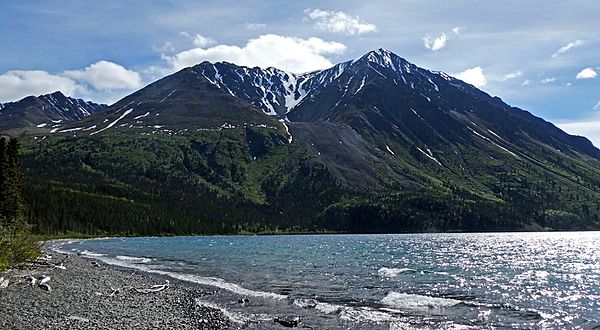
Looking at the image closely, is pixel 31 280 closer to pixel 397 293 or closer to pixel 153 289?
pixel 153 289

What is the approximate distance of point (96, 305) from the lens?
35.9m

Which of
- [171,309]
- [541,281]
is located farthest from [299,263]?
[171,309]

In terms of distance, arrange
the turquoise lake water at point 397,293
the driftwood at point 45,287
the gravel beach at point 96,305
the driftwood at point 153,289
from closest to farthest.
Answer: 1. the gravel beach at point 96,305
2. the turquoise lake water at point 397,293
3. the driftwood at point 45,287
4. the driftwood at point 153,289

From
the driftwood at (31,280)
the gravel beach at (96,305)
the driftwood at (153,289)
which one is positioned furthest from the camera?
the driftwood at (153,289)

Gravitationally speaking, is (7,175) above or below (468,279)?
above

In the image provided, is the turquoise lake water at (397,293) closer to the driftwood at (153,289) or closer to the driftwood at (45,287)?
the driftwood at (153,289)

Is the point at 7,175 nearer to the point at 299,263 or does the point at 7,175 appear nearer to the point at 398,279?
the point at 299,263

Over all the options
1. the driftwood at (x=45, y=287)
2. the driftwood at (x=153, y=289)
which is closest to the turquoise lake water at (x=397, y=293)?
the driftwood at (x=153, y=289)

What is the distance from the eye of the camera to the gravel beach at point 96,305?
28956mm

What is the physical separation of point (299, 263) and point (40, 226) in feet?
346

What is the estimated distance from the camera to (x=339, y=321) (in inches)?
1399

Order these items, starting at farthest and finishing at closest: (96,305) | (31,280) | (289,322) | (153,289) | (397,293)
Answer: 1. (397,293)
2. (153,289)
3. (31,280)
4. (96,305)
5. (289,322)

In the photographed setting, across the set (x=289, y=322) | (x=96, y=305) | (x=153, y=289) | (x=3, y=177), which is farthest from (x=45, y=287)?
(x=3, y=177)

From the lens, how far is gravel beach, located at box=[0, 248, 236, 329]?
28956 millimetres
